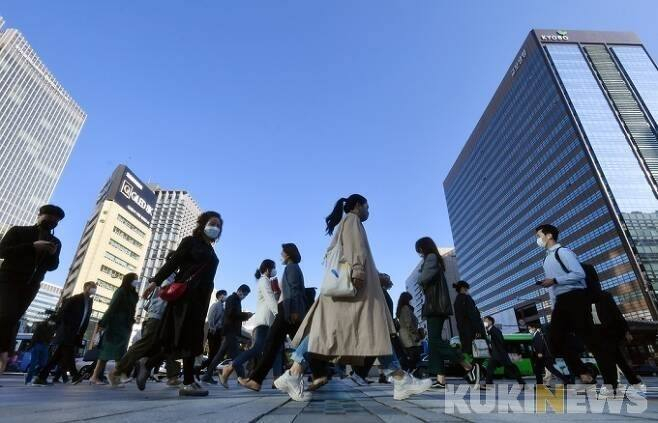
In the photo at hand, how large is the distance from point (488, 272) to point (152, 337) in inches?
4203

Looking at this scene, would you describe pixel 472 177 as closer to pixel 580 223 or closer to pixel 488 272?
pixel 488 272

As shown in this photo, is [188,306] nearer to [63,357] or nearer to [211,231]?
[211,231]

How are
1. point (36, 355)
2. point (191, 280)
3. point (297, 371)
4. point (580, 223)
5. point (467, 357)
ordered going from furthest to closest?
1. point (580, 223)
2. point (36, 355)
3. point (467, 357)
4. point (191, 280)
5. point (297, 371)

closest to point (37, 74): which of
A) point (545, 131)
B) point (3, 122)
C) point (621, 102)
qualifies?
point (3, 122)

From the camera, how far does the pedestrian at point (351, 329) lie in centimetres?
268

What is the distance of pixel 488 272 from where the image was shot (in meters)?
97.1

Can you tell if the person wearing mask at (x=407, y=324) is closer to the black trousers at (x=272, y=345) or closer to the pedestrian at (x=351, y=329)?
the black trousers at (x=272, y=345)

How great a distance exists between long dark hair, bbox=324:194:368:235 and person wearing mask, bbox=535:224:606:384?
204cm

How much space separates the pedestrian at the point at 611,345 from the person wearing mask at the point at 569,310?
0.29ft

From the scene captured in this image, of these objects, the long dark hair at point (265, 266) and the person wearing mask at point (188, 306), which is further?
the long dark hair at point (265, 266)

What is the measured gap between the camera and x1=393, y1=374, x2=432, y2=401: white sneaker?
2.75 meters

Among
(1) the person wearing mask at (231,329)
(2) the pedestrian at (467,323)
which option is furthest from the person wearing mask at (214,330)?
(2) the pedestrian at (467,323)

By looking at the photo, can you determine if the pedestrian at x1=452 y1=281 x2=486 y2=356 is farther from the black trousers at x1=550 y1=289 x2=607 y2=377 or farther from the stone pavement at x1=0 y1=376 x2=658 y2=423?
the stone pavement at x1=0 y1=376 x2=658 y2=423

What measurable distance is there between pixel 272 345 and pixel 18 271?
111 inches
